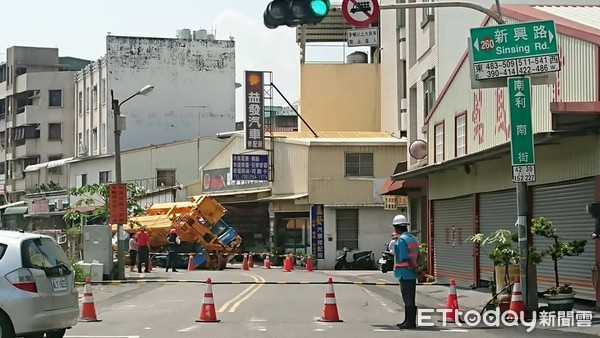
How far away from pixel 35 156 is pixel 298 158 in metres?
39.2

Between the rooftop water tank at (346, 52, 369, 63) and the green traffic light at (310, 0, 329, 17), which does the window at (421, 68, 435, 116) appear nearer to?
the green traffic light at (310, 0, 329, 17)

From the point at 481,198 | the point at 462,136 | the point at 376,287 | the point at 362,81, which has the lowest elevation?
the point at 376,287

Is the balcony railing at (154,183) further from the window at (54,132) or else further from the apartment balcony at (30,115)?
Result: the apartment balcony at (30,115)

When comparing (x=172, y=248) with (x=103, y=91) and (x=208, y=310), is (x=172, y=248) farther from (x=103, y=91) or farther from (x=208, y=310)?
(x=103, y=91)

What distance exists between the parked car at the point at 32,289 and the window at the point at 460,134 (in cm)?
1499

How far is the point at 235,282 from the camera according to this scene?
3077 cm

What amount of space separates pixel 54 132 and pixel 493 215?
59.0 metres

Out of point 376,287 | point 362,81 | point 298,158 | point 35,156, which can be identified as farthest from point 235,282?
point 35,156

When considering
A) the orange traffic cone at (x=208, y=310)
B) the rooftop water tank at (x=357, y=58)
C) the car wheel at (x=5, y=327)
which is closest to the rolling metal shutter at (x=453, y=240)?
the orange traffic cone at (x=208, y=310)

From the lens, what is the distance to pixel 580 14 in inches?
870

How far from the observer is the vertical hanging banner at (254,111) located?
4556 cm

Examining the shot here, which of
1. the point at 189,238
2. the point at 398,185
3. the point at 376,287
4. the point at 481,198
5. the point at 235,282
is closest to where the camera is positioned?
the point at 481,198

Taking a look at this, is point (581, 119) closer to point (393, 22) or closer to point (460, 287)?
point (460, 287)

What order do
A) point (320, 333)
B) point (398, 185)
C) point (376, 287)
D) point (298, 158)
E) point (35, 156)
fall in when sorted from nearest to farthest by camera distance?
point (320, 333), point (376, 287), point (398, 185), point (298, 158), point (35, 156)
